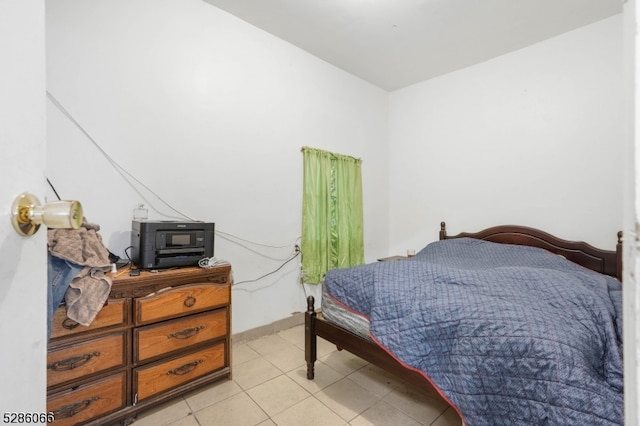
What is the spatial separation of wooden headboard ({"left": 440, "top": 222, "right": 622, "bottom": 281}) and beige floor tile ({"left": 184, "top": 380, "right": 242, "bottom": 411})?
9.13ft

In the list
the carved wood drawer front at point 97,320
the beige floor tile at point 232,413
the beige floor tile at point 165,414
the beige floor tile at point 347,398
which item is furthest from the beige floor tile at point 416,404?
the carved wood drawer front at point 97,320

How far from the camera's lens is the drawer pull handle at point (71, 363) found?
1355 mm

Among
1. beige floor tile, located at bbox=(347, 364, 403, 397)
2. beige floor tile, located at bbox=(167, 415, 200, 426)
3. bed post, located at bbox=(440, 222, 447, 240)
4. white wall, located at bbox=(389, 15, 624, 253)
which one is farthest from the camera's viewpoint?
bed post, located at bbox=(440, 222, 447, 240)

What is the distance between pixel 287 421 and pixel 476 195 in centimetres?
291

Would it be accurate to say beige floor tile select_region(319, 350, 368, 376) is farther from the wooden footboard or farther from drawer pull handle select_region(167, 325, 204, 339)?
drawer pull handle select_region(167, 325, 204, 339)

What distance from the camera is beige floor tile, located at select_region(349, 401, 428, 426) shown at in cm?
162

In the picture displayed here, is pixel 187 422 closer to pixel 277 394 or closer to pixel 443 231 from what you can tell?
pixel 277 394

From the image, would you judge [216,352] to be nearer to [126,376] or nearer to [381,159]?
[126,376]

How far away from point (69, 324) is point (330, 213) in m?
2.35

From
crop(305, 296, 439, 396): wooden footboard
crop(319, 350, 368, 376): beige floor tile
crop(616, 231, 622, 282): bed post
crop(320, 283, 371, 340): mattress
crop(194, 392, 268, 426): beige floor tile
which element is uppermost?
crop(616, 231, 622, 282): bed post

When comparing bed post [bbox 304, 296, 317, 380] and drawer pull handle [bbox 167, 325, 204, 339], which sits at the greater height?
drawer pull handle [bbox 167, 325, 204, 339]

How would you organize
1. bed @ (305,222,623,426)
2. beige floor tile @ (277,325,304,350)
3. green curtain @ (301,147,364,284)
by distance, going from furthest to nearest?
green curtain @ (301,147,364,284) → beige floor tile @ (277,325,304,350) → bed @ (305,222,623,426)

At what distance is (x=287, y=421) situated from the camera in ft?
5.36

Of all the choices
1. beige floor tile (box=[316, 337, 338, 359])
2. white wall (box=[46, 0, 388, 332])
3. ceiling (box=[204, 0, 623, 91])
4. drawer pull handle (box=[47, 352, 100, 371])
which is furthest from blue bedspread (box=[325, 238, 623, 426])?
ceiling (box=[204, 0, 623, 91])
